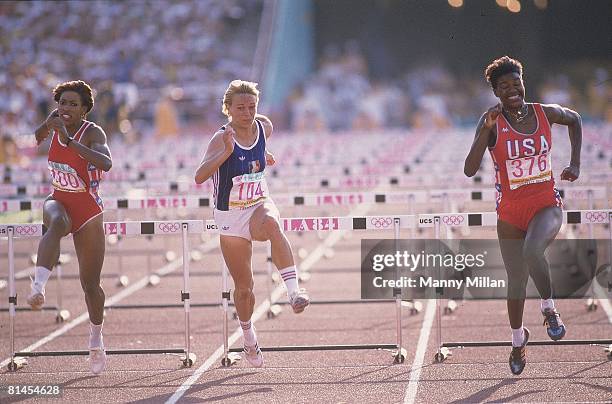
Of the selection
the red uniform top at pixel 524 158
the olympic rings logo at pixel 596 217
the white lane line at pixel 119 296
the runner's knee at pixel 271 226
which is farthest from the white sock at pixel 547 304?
the white lane line at pixel 119 296

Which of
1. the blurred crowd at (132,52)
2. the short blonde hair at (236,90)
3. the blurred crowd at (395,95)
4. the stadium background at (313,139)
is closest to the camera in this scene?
the short blonde hair at (236,90)

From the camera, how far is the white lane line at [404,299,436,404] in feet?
25.7

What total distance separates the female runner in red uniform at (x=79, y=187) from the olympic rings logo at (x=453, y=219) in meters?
2.50

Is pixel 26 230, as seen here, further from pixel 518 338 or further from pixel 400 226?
pixel 518 338

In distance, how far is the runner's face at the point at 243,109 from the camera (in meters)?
8.05

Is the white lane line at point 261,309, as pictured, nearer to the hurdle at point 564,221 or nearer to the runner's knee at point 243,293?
the runner's knee at point 243,293

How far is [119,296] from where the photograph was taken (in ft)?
43.8

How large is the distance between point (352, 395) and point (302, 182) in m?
11.4

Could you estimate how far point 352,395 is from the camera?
781cm

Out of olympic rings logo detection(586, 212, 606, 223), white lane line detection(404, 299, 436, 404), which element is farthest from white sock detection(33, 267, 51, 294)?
olympic rings logo detection(586, 212, 606, 223)

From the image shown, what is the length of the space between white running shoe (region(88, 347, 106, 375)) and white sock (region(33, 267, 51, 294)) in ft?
2.81

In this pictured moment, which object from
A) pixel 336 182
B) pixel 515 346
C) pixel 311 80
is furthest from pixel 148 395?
pixel 311 80

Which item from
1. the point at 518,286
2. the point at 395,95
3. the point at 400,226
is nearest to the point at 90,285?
the point at 400,226

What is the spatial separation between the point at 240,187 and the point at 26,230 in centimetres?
201
